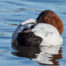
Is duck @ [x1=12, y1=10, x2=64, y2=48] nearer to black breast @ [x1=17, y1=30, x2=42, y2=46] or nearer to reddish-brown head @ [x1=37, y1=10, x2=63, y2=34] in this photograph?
black breast @ [x1=17, y1=30, x2=42, y2=46]

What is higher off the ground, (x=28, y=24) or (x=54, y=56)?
(x=28, y=24)

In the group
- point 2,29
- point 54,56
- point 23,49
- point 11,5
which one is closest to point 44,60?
point 54,56

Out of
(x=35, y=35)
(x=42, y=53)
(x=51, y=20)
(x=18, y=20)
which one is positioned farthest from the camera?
(x=18, y=20)

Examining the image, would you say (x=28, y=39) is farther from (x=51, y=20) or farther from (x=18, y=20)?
(x=18, y=20)

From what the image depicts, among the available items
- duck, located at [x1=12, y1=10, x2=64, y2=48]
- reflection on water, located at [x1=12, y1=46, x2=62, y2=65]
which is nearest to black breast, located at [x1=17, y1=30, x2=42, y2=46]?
duck, located at [x1=12, y1=10, x2=64, y2=48]

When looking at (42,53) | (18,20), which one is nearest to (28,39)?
A: (42,53)

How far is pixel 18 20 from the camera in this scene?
10.8m

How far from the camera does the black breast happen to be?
8.16 metres

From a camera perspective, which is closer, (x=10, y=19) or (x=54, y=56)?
(x=54, y=56)

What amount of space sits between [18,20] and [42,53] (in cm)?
308

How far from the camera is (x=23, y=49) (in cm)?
824

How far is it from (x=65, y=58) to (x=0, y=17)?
3.93 m

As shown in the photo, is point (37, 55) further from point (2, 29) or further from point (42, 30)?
point (2, 29)

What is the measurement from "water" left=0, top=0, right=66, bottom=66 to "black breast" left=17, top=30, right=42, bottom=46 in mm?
248
